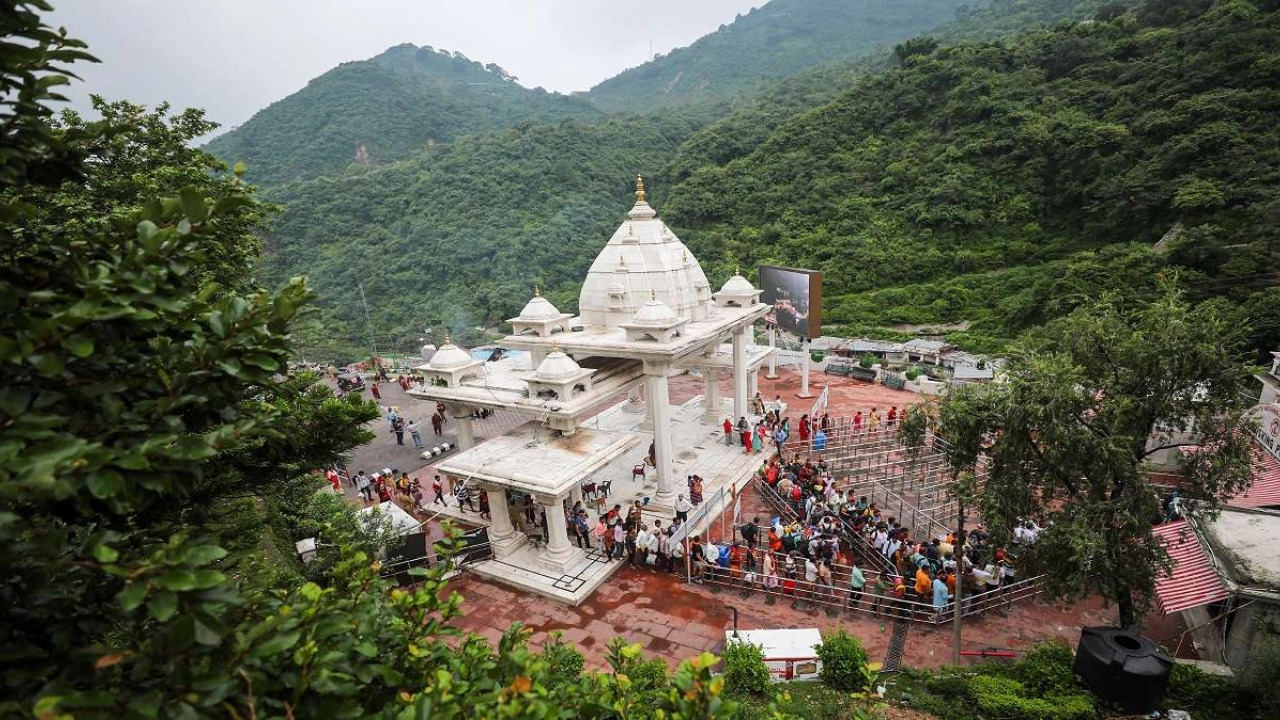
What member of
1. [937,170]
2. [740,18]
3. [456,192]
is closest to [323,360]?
[456,192]

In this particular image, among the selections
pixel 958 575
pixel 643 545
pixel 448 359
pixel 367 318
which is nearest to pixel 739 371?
pixel 643 545

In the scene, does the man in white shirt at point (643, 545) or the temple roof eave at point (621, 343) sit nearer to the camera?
the man in white shirt at point (643, 545)

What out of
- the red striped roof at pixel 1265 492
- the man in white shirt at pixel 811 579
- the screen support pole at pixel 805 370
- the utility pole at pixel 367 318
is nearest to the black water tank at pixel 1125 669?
the man in white shirt at pixel 811 579

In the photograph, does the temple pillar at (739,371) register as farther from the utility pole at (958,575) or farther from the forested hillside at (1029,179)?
the forested hillside at (1029,179)

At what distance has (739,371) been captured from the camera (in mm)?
18047

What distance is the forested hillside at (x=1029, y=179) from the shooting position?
92.9 ft

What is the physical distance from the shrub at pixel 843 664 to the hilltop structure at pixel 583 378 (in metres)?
5.46

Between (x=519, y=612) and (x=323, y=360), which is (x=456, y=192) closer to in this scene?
(x=323, y=360)

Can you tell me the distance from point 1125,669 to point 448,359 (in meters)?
13.4

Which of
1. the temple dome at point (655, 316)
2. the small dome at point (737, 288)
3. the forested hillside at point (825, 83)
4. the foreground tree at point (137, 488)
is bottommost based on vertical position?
the small dome at point (737, 288)

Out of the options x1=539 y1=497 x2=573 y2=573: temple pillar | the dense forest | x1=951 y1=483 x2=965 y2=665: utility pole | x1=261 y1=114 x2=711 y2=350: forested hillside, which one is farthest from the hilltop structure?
x1=261 y1=114 x2=711 y2=350: forested hillside

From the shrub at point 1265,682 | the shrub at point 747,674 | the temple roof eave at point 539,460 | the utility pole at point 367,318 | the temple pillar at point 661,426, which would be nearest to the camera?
the shrub at point 1265,682

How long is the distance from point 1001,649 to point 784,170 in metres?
43.2

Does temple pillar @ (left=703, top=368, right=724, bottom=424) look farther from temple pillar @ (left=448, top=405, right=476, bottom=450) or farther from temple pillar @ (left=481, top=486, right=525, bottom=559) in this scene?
temple pillar @ (left=481, top=486, right=525, bottom=559)
